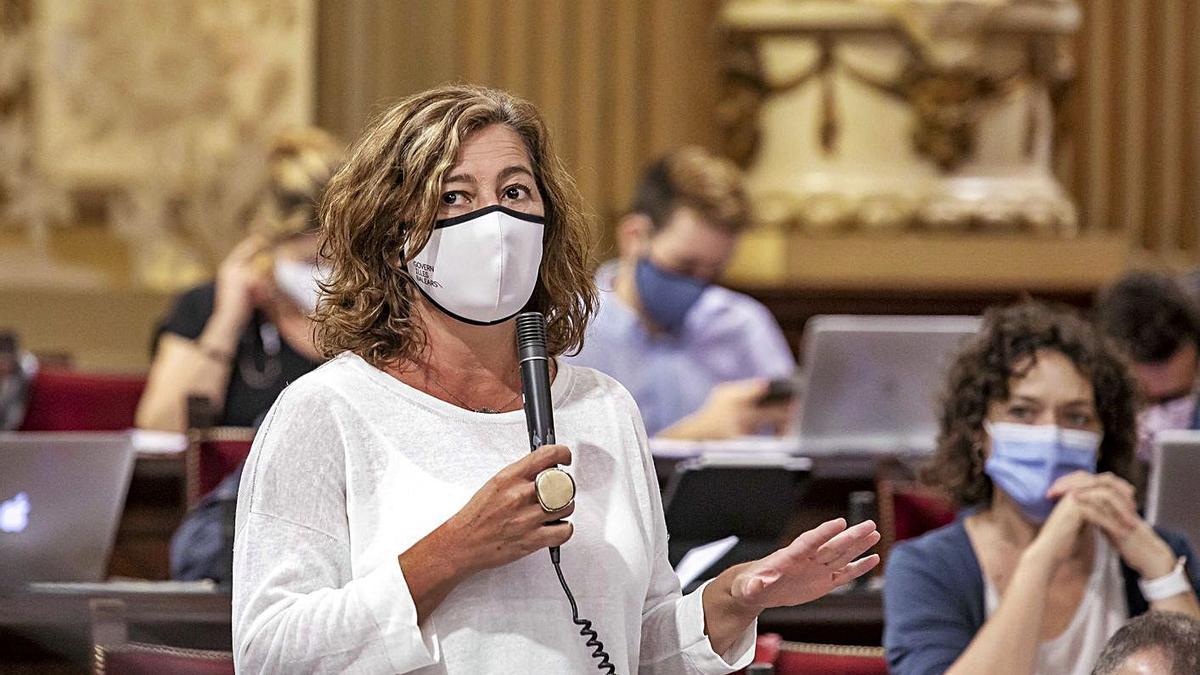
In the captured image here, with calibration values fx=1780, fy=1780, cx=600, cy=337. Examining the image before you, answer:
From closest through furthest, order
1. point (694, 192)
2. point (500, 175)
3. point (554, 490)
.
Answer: point (554, 490)
point (500, 175)
point (694, 192)

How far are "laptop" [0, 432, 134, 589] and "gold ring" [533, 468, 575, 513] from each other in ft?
5.10

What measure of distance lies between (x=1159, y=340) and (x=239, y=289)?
227 cm

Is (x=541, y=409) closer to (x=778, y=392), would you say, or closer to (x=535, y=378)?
(x=535, y=378)

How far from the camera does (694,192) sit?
4.81m

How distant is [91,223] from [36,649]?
13.7 ft

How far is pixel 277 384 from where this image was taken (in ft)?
14.4

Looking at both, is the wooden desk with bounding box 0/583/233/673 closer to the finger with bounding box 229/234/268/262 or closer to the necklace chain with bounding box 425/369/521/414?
the necklace chain with bounding box 425/369/521/414

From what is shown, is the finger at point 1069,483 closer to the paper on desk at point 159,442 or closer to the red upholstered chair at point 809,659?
the red upholstered chair at point 809,659

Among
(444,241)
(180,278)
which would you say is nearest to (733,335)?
(180,278)

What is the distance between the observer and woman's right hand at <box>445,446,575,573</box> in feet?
5.18

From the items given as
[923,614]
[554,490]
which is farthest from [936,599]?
[554,490]

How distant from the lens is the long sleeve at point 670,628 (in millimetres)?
1799

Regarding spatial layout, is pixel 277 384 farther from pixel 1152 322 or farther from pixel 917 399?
pixel 1152 322

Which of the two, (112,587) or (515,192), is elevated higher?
(515,192)
